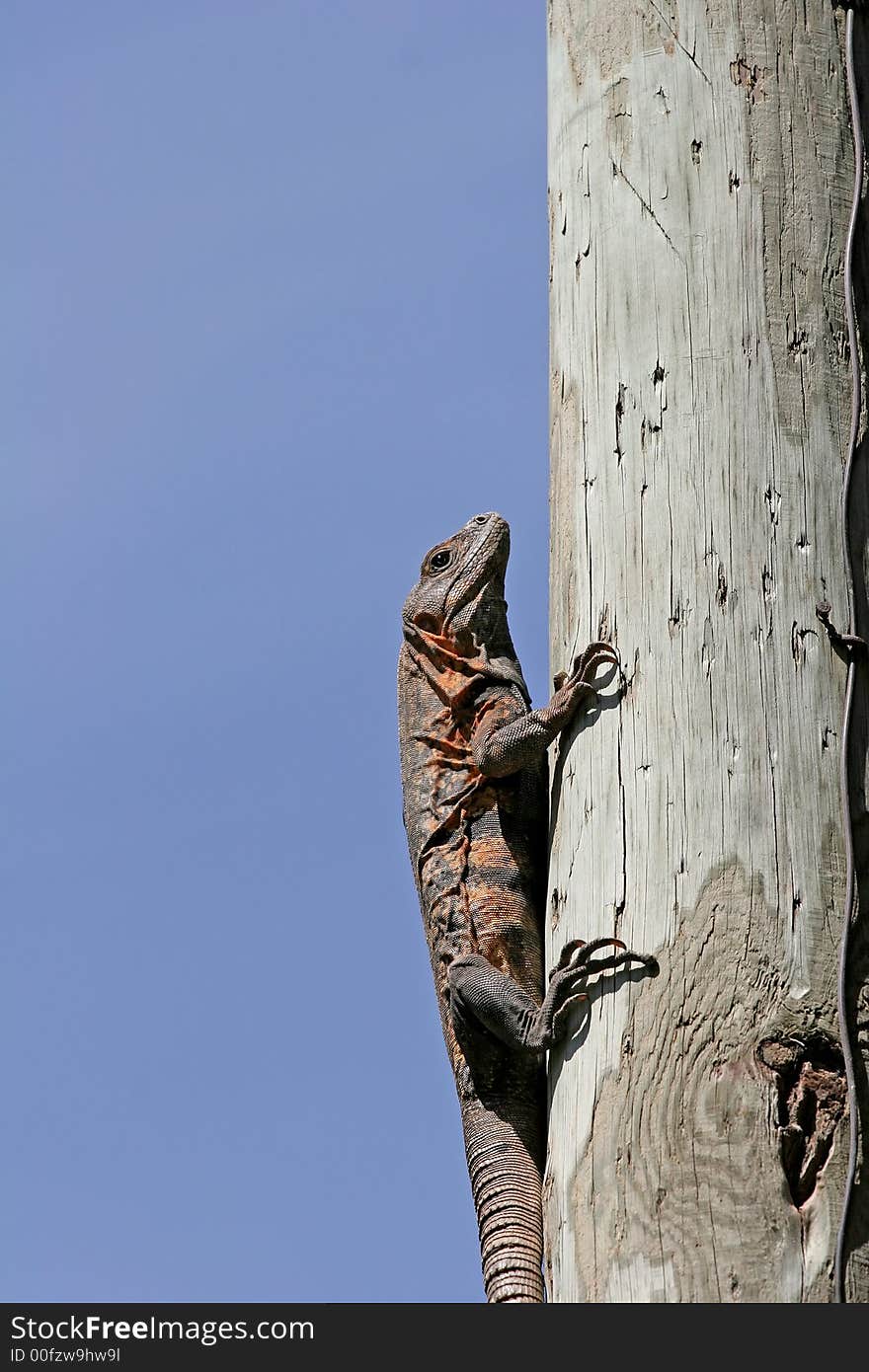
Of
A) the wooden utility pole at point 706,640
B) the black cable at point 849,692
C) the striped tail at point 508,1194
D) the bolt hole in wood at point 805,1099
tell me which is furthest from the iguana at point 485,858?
the bolt hole in wood at point 805,1099

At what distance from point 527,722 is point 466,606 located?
1.95 m

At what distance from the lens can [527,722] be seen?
6.75 meters

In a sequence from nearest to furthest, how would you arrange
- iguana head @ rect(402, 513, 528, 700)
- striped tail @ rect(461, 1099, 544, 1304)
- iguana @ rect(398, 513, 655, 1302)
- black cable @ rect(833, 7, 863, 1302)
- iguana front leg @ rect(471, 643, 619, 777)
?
black cable @ rect(833, 7, 863, 1302) → iguana front leg @ rect(471, 643, 619, 777) → striped tail @ rect(461, 1099, 544, 1304) → iguana @ rect(398, 513, 655, 1302) → iguana head @ rect(402, 513, 528, 700)

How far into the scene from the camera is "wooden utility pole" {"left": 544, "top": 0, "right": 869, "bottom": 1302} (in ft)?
14.7

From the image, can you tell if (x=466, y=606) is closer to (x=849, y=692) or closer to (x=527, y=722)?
(x=527, y=722)

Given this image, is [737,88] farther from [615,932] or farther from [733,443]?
[615,932]

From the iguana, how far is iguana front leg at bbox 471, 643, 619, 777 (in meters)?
0.01

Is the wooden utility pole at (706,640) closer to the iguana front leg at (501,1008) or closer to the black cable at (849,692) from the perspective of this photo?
the black cable at (849,692)

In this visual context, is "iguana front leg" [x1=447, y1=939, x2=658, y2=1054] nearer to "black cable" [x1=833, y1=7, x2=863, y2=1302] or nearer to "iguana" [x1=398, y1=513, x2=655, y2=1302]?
"iguana" [x1=398, y1=513, x2=655, y2=1302]

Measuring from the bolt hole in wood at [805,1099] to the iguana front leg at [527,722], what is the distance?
1249mm

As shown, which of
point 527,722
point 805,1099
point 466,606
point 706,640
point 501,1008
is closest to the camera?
point 805,1099

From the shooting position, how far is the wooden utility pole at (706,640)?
14.7 feet

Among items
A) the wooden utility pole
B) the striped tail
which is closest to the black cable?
the wooden utility pole

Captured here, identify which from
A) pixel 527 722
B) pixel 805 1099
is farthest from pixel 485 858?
pixel 805 1099
